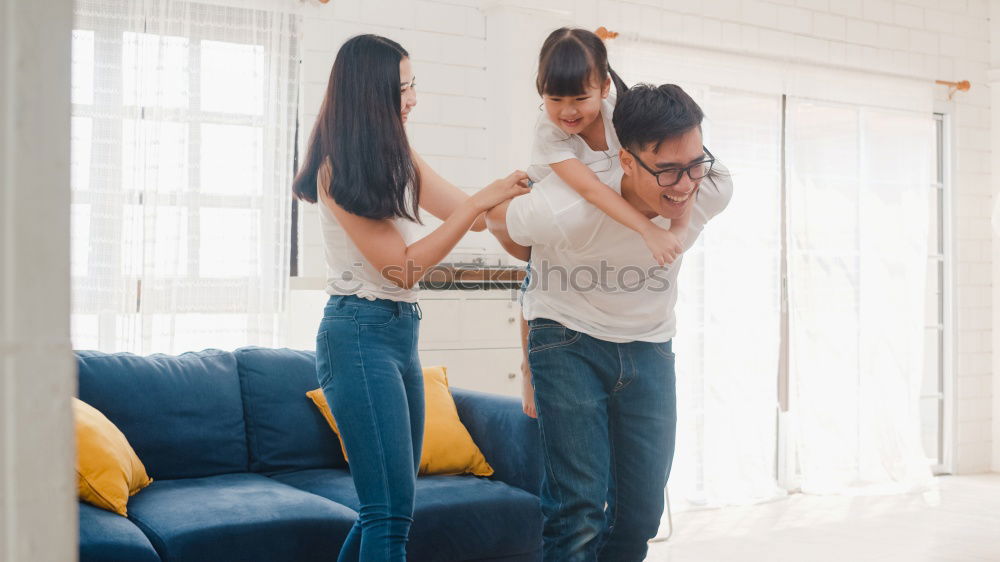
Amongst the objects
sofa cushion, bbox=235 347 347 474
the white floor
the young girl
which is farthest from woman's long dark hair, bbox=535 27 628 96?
the white floor

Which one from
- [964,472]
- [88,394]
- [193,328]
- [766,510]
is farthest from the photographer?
[964,472]

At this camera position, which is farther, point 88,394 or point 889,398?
point 889,398

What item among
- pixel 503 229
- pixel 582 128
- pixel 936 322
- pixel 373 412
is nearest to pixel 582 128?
pixel 582 128

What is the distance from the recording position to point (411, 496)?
212 centimetres

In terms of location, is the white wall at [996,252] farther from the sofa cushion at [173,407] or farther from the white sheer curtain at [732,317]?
the sofa cushion at [173,407]

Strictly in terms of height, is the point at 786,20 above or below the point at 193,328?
above

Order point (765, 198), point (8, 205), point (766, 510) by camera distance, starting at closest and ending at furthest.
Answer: point (8, 205)
point (766, 510)
point (765, 198)

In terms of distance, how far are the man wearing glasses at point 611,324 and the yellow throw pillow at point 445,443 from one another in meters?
1.21

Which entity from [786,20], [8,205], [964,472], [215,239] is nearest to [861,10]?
[786,20]

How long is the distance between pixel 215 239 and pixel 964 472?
5.11 metres

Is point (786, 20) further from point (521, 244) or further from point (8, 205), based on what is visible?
point (8, 205)

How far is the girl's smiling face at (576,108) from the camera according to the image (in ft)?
6.81

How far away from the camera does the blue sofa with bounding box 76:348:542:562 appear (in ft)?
8.60

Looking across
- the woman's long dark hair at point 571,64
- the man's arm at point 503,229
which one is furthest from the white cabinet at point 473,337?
the woman's long dark hair at point 571,64
